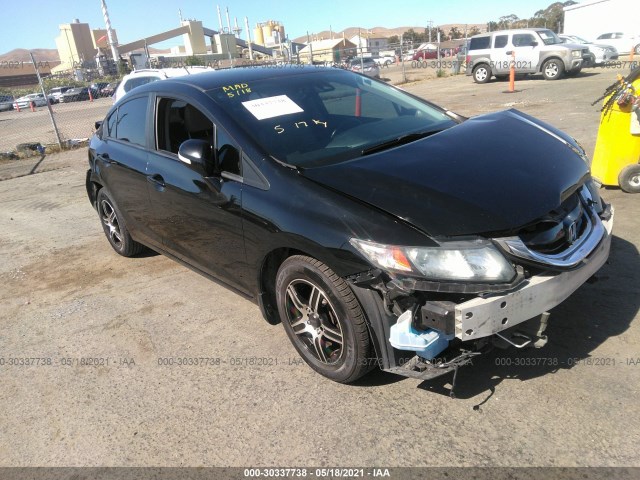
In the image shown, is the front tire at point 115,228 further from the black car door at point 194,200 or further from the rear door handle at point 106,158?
the black car door at point 194,200

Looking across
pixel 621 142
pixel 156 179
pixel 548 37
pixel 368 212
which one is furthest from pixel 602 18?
pixel 368 212

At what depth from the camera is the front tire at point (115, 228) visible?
4.93m

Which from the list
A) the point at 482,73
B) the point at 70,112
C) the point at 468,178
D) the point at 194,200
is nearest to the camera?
the point at 468,178

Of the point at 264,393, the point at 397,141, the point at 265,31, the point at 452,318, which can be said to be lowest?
the point at 264,393

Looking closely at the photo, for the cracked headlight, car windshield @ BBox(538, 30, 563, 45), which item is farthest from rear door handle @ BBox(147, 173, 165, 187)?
car windshield @ BBox(538, 30, 563, 45)

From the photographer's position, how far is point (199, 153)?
3070mm

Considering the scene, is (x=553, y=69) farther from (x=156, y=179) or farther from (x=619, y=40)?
(x=156, y=179)

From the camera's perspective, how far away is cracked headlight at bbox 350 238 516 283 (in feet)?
7.50

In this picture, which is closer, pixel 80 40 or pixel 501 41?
Answer: pixel 501 41

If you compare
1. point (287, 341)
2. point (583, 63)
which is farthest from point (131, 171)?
point (583, 63)

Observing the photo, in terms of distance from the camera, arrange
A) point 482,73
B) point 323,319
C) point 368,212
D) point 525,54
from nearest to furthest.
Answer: point 368,212
point 323,319
point 525,54
point 482,73

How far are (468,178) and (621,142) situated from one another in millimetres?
3619

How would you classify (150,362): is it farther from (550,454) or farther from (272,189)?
(550,454)

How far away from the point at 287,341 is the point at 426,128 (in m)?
1.75
